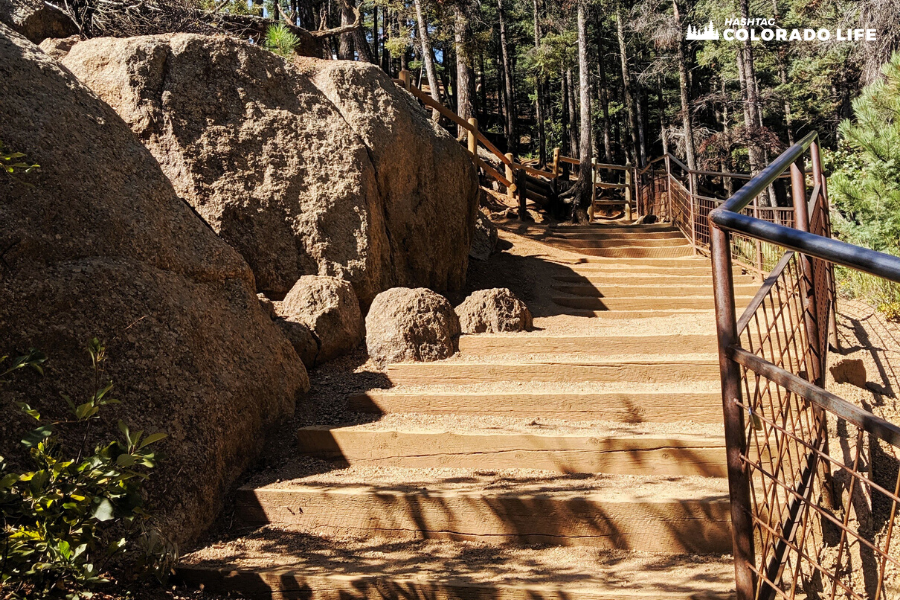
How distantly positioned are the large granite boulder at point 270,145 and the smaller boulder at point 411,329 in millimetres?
581

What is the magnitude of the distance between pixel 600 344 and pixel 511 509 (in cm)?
189

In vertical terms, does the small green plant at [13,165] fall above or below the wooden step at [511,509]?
above

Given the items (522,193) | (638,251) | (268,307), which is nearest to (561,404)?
(268,307)

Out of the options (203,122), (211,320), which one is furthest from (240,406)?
(203,122)

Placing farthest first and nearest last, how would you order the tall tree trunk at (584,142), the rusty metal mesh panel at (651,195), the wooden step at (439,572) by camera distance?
1. the tall tree trunk at (584,142)
2. the rusty metal mesh panel at (651,195)
3. the wooden step at (439,572)

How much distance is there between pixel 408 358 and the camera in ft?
14.6

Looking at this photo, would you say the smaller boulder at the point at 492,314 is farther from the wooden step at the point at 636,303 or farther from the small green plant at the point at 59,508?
the small green plant at the point at 59,508

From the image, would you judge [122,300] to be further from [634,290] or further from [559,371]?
[634,290]

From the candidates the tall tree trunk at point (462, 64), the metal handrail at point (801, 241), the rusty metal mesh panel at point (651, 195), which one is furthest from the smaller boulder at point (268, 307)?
the tall tree trunk at point (462, 64)

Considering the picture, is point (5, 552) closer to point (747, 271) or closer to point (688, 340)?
point (688, 340)

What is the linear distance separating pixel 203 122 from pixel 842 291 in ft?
19.7

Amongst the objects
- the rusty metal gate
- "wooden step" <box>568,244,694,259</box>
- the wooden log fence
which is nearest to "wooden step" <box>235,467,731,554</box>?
the rusty metal gate

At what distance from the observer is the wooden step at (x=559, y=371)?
397cm

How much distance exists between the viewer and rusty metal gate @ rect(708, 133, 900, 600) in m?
1.45
